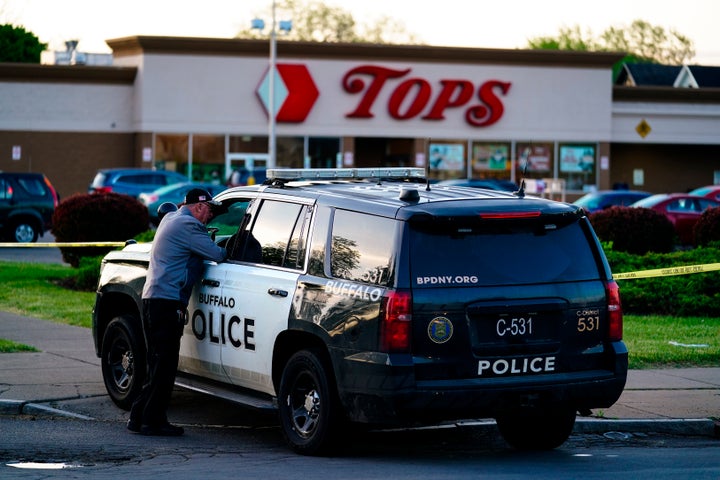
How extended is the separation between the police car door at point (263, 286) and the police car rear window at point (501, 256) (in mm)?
1134

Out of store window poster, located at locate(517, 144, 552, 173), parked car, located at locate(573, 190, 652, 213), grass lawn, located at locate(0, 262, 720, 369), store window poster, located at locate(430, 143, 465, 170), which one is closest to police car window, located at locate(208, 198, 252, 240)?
grass lawn, located at locate(0, 262, 720, 369)

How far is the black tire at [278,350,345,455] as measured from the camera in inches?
324

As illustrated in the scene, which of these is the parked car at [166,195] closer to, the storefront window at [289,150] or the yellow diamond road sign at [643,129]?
the storefront window at [289,150]

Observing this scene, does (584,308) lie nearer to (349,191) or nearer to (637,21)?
(349,191)

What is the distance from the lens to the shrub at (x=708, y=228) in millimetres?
21750

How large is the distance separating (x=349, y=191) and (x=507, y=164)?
140 ft

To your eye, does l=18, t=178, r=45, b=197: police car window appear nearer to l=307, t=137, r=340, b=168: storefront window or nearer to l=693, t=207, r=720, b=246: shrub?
l=693, t=207, r=720, b=246: shrub

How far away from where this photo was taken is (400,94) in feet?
160

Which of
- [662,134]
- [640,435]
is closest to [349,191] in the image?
[640,435]

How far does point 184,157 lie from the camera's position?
156 feet

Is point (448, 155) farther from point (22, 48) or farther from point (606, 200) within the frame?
point (22, 48)

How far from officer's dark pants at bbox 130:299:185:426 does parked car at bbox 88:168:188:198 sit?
95.1 ft

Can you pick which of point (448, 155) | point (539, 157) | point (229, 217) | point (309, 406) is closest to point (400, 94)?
point (448, 155)

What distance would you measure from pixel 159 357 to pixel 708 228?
14649mm
